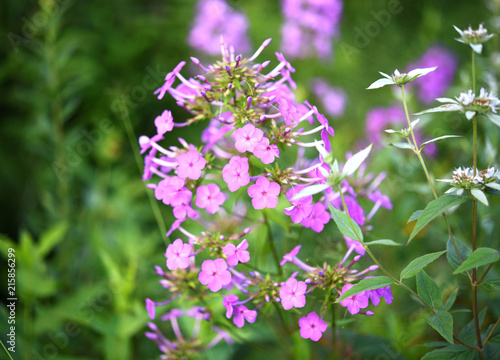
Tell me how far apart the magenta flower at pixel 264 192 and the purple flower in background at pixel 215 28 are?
9.83 ft

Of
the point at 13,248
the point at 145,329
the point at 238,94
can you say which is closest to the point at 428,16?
the point at 238,94

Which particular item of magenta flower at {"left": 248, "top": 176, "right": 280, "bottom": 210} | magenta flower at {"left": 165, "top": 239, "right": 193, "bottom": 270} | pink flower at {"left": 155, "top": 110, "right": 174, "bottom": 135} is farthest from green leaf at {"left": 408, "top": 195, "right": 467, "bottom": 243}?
pink flower at {"left": 155, "top": 110, "right": 174, "bottom": 135}

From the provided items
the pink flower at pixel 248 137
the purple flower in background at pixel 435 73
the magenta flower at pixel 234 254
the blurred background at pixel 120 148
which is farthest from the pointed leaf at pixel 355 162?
the purple flower in background at pixel 435 73

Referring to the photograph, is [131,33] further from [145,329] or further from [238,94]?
[238,94]

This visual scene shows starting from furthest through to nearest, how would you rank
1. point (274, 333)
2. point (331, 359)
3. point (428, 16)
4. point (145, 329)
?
point (428, 16)
point (145, 329)
point (274, 333)
point (331, 359)

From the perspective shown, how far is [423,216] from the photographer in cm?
107

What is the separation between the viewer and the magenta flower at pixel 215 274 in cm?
116

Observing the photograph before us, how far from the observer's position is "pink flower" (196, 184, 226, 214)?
121cm

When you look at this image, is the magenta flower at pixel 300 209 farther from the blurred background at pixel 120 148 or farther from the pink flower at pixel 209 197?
the blurred background at pixel 120 148

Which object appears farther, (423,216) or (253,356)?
(253,356)

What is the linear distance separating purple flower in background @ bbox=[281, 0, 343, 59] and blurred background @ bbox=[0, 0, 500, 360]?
0.02m

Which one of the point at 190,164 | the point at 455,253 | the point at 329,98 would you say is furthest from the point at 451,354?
the point at 329,98

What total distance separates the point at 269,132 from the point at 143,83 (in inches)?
95.9

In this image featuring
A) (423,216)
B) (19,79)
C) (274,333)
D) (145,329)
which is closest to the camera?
(423,216)
